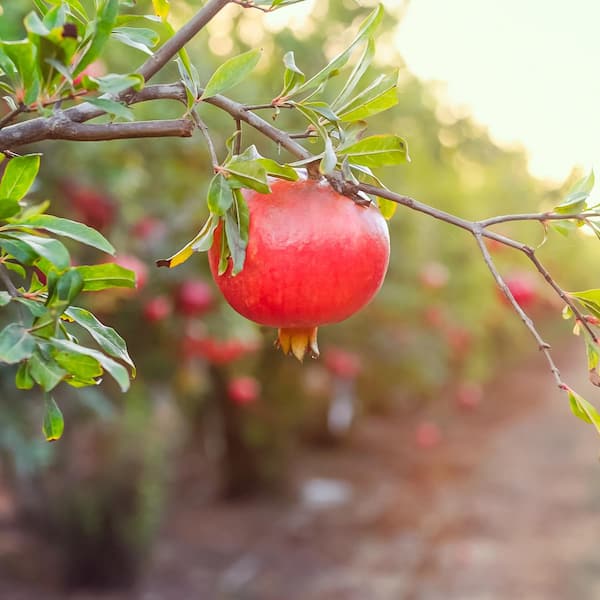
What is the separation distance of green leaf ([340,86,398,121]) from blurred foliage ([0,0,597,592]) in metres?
0.64

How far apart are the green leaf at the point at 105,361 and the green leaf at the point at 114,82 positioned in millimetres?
185

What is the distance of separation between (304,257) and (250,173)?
0.08 m

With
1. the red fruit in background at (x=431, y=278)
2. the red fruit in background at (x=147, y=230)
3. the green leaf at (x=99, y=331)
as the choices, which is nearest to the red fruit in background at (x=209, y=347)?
the red fruit in background at (x=147, y=230)

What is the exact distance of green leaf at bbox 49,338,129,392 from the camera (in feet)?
1.86

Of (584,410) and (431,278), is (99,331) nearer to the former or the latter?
(584,410)

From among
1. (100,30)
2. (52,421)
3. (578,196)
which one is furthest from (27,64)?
(578,196)

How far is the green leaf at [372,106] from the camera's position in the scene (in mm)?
729

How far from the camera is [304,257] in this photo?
0.71 meters

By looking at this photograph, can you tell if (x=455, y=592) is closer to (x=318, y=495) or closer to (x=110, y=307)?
(x=318, y=495)

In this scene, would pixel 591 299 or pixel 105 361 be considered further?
pixel 591 299

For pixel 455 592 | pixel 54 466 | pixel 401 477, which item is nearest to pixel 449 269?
pixel 401 477

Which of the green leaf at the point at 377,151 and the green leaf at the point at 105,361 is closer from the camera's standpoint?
the green leaf at the point at 105,361

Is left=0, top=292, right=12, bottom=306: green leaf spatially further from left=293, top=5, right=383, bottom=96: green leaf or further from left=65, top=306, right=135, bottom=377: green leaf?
left=293, top=5, right=383, bottom=96: green leaf

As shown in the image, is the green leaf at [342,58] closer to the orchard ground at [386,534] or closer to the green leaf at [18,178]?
the green leaf at [18,178]
